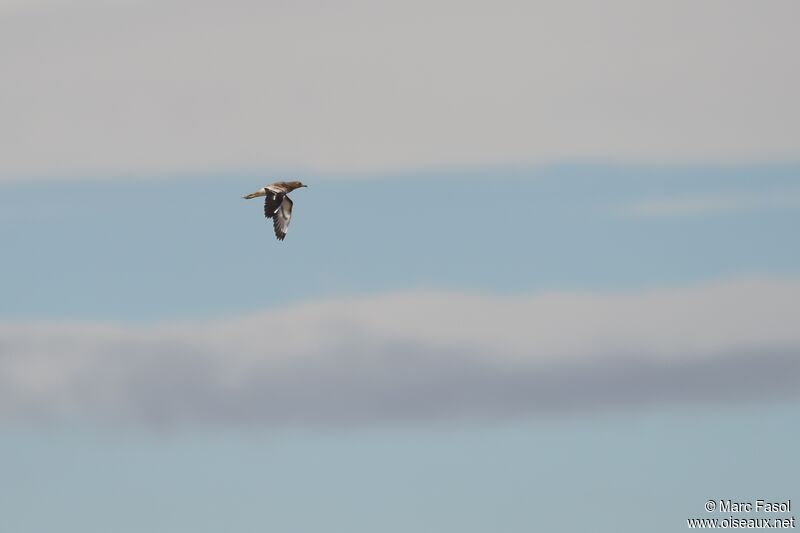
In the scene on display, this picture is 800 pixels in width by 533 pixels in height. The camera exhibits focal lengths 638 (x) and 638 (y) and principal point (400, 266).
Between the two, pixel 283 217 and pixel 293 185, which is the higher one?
pixel 293 185

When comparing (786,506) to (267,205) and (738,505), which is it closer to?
(738,505)

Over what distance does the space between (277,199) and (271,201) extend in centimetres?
45

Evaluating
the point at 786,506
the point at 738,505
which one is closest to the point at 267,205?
the point at 738,505

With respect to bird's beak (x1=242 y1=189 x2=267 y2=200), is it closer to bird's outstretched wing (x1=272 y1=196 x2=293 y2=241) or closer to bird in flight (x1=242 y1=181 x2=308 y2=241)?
bird in flight (x1=242 y1=181 x2=308 y2=241)

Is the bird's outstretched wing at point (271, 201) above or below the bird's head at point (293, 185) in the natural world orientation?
below

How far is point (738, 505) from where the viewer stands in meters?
45.0

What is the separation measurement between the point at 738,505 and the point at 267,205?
39.4 m

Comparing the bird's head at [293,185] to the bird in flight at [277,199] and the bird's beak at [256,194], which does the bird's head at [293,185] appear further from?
the bird's beak at [256,194]

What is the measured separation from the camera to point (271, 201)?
148ft

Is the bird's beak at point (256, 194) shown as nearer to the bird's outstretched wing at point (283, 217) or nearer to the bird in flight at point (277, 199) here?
the bird in flight at point (277, 199)

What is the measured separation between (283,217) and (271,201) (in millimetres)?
1515

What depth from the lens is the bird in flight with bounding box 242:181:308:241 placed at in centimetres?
4509

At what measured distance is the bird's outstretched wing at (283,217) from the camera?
149 feet

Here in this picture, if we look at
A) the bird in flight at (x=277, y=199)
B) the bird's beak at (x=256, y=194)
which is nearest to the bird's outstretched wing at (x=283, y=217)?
the bird in flight at (x=277, y=199)
